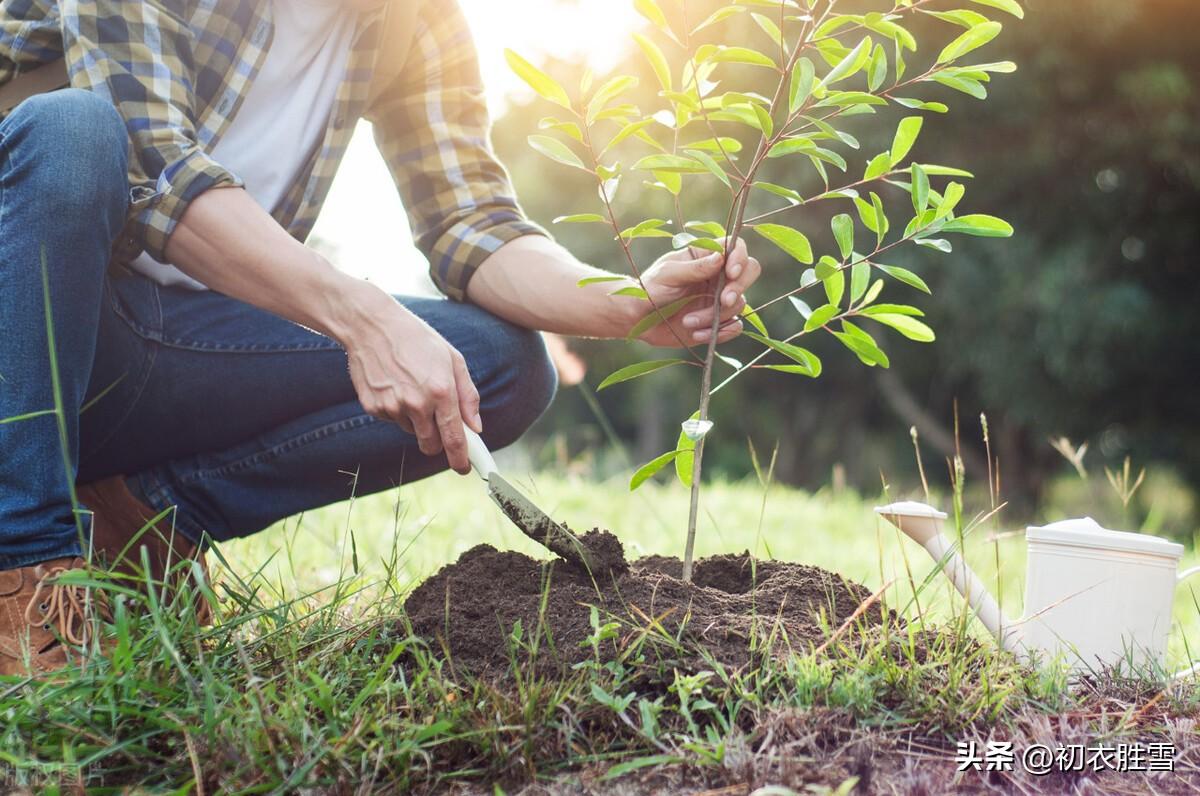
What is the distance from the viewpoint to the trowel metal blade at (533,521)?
1.41m

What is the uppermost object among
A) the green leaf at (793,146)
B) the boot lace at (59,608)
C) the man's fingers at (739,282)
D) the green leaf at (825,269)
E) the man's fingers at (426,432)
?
the green leaf at (793,146)

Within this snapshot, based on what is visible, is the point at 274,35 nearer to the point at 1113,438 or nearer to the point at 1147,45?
the point at 1147,45

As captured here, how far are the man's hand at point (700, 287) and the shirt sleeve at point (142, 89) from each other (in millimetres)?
709

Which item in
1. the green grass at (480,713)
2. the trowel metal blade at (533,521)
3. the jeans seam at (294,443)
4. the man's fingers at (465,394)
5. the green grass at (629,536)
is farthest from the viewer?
the green grass at (629,536)

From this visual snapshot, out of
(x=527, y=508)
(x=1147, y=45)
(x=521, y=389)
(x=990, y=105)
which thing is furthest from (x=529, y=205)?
(x=527, y=508)

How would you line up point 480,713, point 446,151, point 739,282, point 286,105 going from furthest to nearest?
1. point 446,151
2. point 286,105
3. point 739,282
4. point 480,713

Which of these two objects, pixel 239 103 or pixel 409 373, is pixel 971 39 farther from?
pixel 239 103

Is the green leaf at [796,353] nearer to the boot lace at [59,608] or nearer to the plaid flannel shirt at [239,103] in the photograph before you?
the plaid flannel shirt at [239,103]

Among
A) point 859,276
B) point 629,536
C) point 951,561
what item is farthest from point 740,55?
point 629,536

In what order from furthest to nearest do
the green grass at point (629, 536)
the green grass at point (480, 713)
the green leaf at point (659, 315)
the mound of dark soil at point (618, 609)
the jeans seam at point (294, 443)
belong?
the green grass at point (629, 536) → the jeans seam at point (294, 443) → the green leaf at point (659, 315) → the mound of dark soil at point (618, 609) → the green grass at point (480, 713)

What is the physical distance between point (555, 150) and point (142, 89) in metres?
0.71

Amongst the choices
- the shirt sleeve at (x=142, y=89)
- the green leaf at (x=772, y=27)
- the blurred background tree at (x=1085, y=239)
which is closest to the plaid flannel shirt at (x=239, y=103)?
the shirt sleeve at (x=142, y=89)

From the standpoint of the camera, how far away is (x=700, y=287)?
170cm

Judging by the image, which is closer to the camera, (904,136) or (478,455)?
(904,136)
